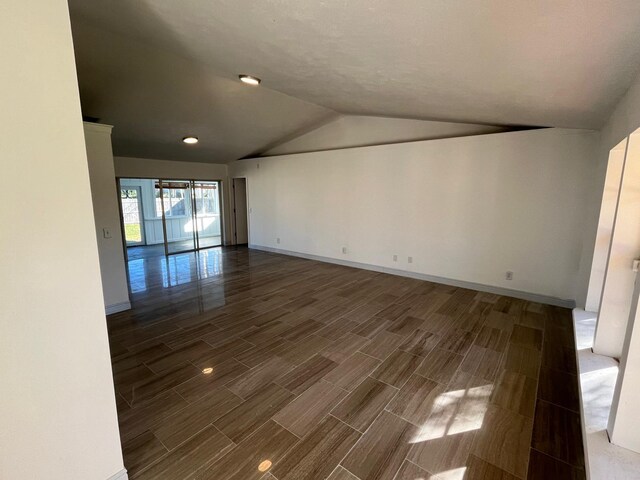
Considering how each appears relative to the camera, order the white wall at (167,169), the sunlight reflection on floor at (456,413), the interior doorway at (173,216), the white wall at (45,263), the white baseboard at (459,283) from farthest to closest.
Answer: the interior doorway at (173,216) → the white wall at (167,169) → the white baseboard at (459,283) → the sunlight reflection on floor at (456,413) → the white wall at (45,263)

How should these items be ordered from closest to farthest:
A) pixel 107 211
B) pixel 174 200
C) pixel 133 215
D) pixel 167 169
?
pixel 107 211 → pixel 167 169 → pixel 174 200 → pixel 133 215

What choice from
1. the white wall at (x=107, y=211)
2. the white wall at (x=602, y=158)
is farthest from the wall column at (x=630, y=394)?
the white wall at (x=107, y=211)

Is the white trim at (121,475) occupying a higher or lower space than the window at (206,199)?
lower

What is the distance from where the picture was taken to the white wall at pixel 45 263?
1120mm

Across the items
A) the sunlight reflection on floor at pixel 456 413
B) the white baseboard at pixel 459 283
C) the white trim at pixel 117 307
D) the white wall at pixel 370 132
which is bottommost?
the sunlight reflection on floor at pixel 456 413

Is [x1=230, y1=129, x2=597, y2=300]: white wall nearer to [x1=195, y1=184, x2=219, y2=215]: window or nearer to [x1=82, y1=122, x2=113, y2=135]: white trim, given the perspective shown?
[x1=195, y1=184, x2=219, y2=215]: window

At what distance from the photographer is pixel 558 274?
4.09m

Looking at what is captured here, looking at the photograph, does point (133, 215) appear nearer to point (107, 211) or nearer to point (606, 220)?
point (107, 211)

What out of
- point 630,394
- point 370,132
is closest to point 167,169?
point 370,132

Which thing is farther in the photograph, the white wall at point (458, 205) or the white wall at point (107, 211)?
the white wall at point (458, 205)

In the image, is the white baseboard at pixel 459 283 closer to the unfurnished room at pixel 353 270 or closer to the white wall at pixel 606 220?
the unfurnished room at pixel 353 270

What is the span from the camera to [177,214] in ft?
29.7

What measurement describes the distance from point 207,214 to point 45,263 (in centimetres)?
814

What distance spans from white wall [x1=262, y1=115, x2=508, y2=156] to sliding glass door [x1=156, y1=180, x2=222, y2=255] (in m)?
2.80
